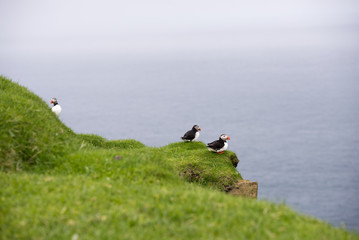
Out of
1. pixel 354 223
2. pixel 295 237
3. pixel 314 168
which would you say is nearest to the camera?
pixel 295 237

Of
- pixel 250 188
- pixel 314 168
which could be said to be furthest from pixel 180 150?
pixel 314 168

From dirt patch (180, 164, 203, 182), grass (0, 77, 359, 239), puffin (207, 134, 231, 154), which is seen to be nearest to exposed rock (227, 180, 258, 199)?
dirt patch (180, 164, 203, 182)

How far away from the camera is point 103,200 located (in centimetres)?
932

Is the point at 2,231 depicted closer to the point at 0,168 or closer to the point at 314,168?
the point at 0,168

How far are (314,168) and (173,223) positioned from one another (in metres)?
196

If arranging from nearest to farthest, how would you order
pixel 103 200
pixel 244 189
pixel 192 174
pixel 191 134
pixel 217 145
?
pixel 103 200, pixel 244 189, pixel 192 174, pixel 217 145, pixel 191 134

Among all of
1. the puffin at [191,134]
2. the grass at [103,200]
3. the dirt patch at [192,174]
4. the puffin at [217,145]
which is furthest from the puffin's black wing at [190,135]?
the grass at [103,200]

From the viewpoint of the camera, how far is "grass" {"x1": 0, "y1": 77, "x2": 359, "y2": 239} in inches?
314

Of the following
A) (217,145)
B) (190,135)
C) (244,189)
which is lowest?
(244,189)

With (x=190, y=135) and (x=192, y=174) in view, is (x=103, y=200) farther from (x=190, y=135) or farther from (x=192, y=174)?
(x=190, y=135)

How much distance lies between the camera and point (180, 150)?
70.2ft

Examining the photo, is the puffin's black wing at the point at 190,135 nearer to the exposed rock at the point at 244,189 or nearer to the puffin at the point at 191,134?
the puffin at the point at 191,134

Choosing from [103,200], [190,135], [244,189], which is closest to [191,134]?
[190,135]

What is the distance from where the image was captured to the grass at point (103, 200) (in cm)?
798
